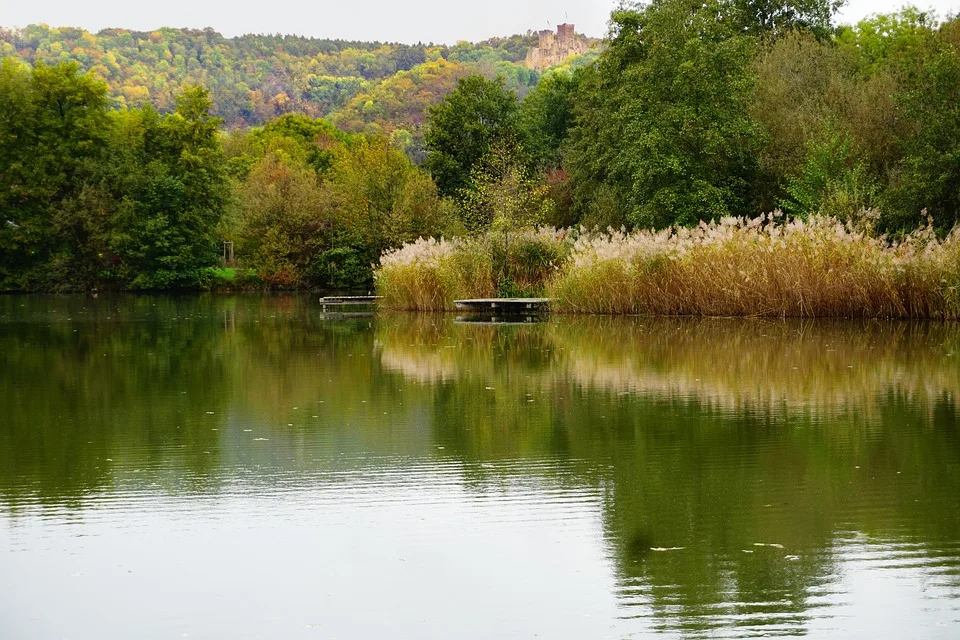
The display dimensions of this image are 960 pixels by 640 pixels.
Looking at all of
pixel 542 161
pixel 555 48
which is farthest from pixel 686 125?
pixel 555 48

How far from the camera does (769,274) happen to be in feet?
63.4

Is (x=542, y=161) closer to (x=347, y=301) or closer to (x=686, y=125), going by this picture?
(x=686, y=125)

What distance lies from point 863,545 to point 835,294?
46.5ft

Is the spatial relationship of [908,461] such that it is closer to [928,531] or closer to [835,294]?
[928,531]

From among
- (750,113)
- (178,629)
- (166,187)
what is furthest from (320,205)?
(178,629)

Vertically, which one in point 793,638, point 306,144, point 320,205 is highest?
point 306,144

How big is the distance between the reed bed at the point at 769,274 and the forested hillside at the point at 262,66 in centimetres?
7115

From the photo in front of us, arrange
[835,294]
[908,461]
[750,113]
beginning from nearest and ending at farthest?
[908,461]
[835,294]
[750,113]

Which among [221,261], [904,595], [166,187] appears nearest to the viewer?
[904,595]

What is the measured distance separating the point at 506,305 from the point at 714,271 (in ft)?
15.9

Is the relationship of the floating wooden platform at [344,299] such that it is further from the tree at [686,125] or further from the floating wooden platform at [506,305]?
the tree at [686,125]

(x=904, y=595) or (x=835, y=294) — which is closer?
(x=904, y=595)

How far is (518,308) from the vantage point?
2353cm

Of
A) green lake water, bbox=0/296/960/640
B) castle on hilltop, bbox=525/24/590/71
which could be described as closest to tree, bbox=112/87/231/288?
green lake water, bbox=0/296/960/640
